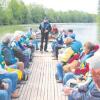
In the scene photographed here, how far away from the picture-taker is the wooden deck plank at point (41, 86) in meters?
6.53

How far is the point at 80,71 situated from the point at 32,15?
248 ft

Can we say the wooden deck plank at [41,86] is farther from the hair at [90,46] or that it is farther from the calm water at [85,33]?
the calm water at [85,33]

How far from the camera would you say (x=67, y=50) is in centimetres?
732

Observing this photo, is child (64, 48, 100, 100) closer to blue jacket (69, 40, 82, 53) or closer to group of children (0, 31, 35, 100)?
group of children (0, 31, 35, 100)

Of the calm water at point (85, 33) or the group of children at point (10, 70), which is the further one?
the calm water at point (85, 33)

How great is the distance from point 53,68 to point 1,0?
63647mm

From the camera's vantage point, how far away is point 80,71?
5980mm

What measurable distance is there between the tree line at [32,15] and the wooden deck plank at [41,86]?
59430mm

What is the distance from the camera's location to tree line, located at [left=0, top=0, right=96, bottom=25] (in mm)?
72812

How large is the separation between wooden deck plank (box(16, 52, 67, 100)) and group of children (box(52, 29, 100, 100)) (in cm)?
28

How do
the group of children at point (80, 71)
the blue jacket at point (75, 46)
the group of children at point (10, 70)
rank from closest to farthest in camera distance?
the group of children at point (80, 71), the group of children at point (10, 70), the blue jacket at point (75, 46)

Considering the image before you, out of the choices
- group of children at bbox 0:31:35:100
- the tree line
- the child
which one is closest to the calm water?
group of children at bbox 0:31:35:100

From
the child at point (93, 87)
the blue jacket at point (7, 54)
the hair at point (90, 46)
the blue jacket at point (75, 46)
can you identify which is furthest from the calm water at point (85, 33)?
the child at point (93, 87)

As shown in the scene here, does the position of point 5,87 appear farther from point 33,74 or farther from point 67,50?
point 33,74
